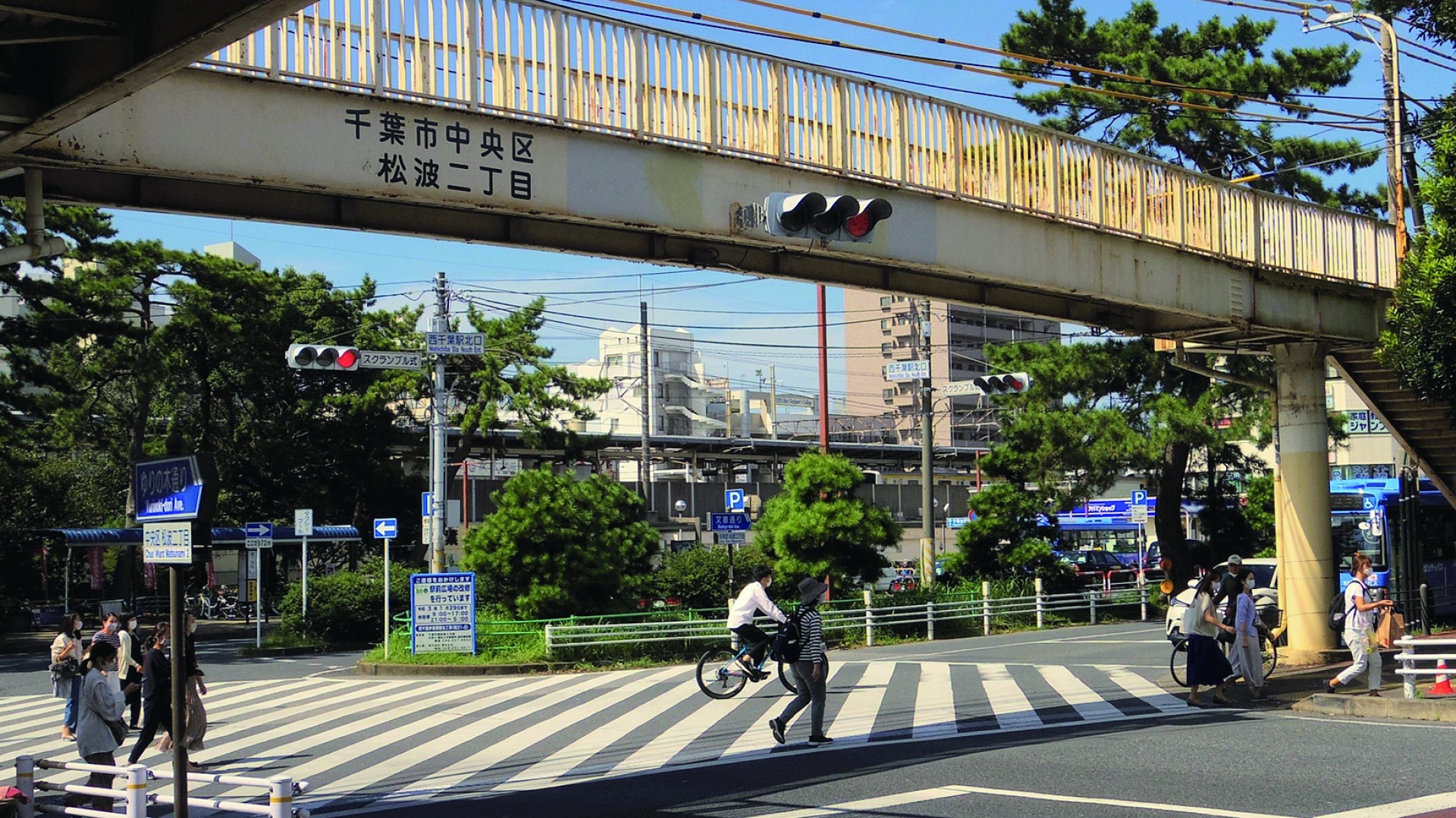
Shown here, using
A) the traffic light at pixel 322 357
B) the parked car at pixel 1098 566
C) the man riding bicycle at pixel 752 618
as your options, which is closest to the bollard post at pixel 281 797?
the man riding bicycle at pixel 752 618

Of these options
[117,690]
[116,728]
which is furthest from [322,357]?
[116,728]

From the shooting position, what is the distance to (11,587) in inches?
1505

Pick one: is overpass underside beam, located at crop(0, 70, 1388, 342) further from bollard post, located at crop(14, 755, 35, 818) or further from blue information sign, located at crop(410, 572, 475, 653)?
blue information sign, located at crop(410, 572, 475, 653)

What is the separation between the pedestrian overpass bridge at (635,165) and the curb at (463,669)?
1082 centimetres

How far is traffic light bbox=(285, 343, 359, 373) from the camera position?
2252cm

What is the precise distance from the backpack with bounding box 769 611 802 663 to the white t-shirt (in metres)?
6.87

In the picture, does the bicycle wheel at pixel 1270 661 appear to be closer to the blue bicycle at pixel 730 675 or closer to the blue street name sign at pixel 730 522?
the blue bicycle at pixel 730 675

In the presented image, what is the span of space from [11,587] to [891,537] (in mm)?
26103

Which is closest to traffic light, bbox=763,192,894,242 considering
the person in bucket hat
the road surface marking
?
the person in bucket hat

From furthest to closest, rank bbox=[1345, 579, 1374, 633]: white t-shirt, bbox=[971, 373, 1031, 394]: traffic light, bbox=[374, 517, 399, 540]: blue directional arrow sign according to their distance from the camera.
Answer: bbox=[971, 373, 1031, 394]: traffic light < bbox=[374, 517, 399, 540]: blue directional arrow sign < bbox=[1345, 579, 1374, 633]: white t-shirt

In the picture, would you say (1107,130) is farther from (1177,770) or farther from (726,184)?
(1177,770)

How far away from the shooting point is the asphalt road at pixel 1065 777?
9742 mm

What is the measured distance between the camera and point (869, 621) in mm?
27672

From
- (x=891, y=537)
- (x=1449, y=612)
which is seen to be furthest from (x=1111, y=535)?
(x=891, y=537)
